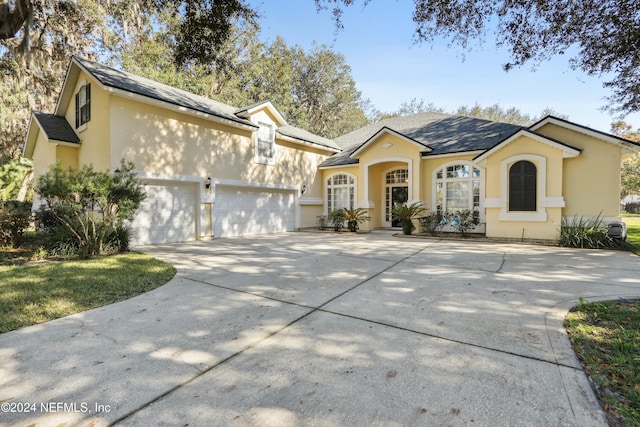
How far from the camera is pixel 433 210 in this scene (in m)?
12.9

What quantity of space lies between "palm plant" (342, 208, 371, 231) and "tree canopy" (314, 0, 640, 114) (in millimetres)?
8355

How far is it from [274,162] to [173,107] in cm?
508

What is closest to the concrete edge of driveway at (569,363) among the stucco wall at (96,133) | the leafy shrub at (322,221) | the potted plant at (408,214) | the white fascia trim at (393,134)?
the potted plant at (408,214)

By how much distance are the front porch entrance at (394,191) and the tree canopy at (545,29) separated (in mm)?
8095

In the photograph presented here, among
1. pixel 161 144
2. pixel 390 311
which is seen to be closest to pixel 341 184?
pixel 161 144

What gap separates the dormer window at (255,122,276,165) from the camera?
13555mm

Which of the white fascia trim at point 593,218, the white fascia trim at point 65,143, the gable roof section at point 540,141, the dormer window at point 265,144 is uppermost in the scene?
the dormer window at point 265,144

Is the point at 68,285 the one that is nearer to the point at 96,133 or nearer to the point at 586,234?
the point at 96,133

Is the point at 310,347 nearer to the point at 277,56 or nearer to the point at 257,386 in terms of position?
the point at 257,386

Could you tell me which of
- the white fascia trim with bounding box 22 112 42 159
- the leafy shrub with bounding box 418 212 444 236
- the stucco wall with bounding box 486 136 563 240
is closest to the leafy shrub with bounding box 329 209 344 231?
the leafy shrub with bounding box 418 212 444 236

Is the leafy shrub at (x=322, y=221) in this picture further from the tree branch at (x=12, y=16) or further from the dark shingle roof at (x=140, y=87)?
the tree branch at (x=12, y=16)

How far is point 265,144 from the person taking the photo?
45.6 feet

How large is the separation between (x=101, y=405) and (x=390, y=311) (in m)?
2.98

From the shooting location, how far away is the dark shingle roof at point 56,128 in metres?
10.9
